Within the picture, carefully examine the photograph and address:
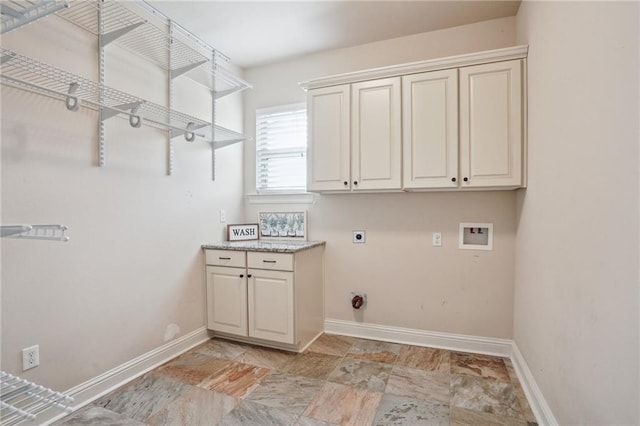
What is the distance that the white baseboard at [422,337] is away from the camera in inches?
102

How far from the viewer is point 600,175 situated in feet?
3.93

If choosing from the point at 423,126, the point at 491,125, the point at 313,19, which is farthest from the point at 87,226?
the point at 491,125

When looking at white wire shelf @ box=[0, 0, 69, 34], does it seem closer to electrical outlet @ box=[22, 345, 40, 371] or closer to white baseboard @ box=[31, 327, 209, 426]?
electrical outlet @ box=[22, 345, 40, 371]

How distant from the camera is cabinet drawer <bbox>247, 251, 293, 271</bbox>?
259 centimetres

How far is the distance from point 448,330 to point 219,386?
184 centimetres

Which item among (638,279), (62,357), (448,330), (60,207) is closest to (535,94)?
(638,279)

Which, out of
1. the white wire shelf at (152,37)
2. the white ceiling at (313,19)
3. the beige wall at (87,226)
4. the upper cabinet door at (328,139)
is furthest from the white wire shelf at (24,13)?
the upper cabinet door at (328,139)

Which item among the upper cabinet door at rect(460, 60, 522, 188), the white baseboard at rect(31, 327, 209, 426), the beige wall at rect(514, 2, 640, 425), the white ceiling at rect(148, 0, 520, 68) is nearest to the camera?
the beige wall at rect(514, 2, 640, 425)

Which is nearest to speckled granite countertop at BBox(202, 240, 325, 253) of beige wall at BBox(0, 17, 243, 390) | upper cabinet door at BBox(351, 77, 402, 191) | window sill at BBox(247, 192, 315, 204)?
beige wall at BBox(0, 17, 243, 390)

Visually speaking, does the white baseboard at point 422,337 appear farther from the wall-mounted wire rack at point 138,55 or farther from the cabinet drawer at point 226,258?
the wall-mounted wire rack at point 138,55

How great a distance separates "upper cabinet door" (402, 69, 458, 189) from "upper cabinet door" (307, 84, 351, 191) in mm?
483

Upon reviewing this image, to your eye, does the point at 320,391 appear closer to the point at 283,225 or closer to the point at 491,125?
the point at 283,225

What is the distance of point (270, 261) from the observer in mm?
2654

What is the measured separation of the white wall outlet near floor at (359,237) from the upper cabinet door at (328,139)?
0.48m
